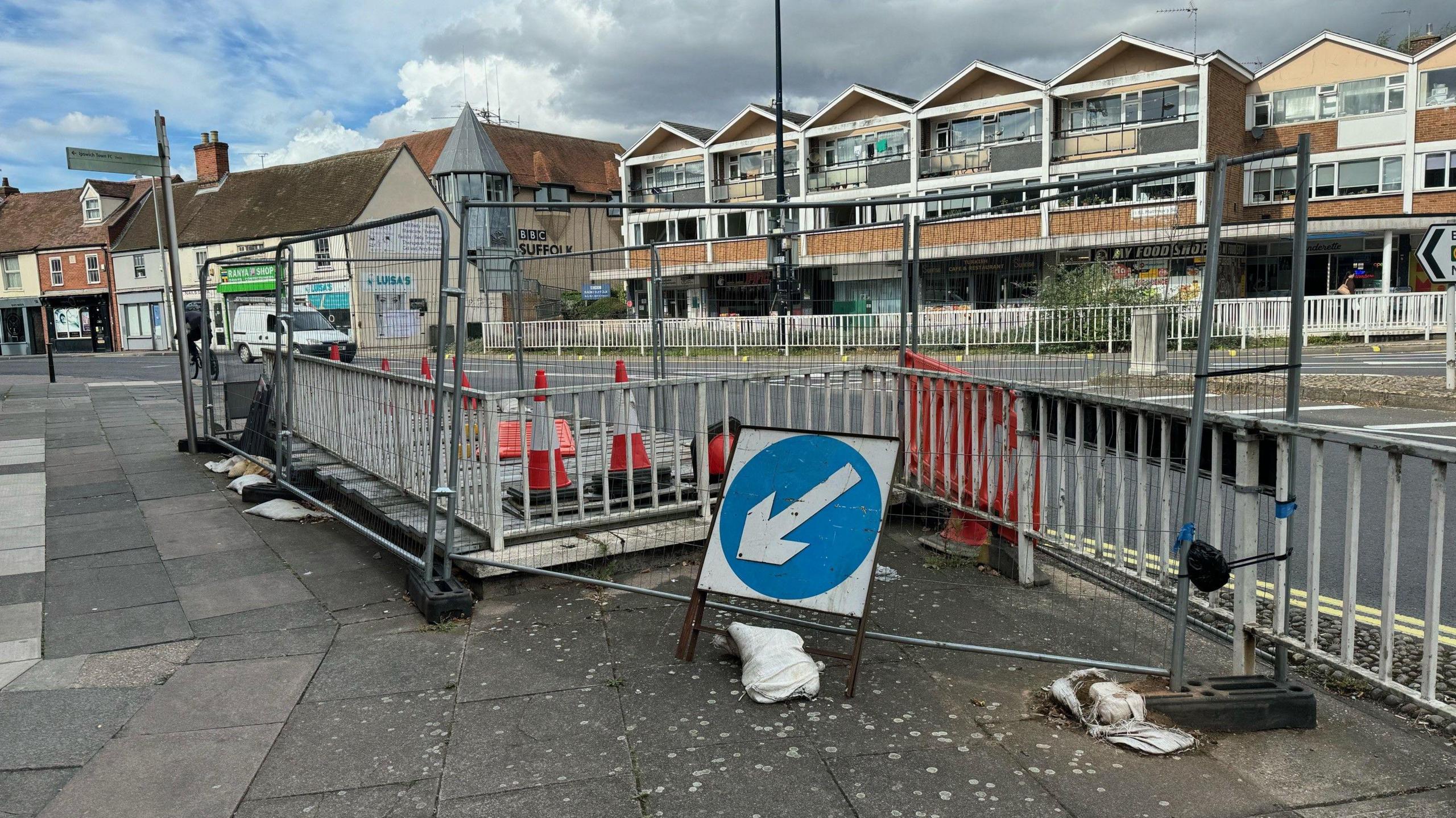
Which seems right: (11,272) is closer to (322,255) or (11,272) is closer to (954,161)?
(954,161)

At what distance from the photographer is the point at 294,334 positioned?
8484 millimetres

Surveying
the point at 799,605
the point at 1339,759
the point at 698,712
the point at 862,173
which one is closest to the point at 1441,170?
the point at 862,173

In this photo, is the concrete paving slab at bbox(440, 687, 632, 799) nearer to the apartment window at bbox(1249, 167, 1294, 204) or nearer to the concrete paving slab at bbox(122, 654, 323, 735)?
the concrete paving slab at bbox(122, 654, 323, 735)

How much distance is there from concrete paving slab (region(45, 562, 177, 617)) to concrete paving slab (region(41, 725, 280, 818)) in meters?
2.08

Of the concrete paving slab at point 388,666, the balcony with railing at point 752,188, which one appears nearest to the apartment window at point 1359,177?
the balcony with railing at point 752,188

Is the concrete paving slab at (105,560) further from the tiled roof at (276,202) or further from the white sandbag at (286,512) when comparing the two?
the tiled roof at (276,202)

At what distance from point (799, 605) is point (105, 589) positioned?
4.28m

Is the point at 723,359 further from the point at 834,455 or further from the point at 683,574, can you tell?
the point at 834,455

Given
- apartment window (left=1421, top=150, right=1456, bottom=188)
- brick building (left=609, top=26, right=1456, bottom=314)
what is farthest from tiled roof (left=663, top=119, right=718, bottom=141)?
apartment window (left=1421, top=150, right=1456, bottom=188)

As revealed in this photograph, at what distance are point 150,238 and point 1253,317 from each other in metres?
58.1

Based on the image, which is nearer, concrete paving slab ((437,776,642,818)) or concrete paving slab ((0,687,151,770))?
concrete paving slab ((437,776,642,818))

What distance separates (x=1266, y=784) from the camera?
3.22 metres

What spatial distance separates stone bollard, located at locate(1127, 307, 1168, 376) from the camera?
451 centimetres

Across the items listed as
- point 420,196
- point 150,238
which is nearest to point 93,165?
point 420,196
